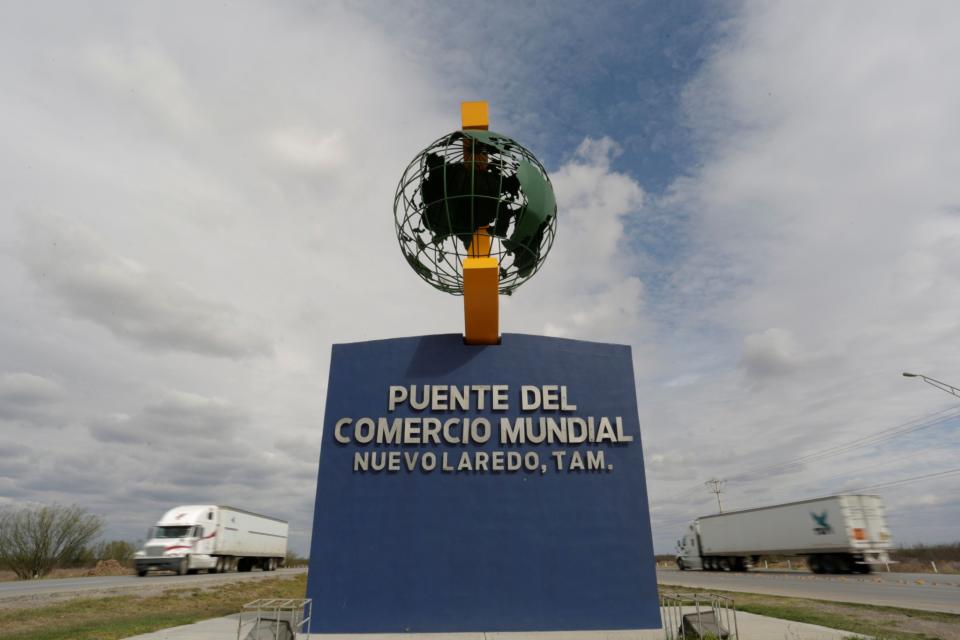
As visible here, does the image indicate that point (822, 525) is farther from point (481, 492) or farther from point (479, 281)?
point (479, 281)

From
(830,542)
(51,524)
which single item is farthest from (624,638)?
(51,524)

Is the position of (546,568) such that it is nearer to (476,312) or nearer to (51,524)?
(476,312)

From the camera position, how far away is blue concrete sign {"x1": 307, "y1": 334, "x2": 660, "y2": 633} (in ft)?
35.4

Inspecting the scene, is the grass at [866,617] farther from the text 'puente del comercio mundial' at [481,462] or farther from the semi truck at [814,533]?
the semi truck at [814,533]

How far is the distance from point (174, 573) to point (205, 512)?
3.81 m

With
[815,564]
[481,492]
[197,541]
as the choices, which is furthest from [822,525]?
[197,541]

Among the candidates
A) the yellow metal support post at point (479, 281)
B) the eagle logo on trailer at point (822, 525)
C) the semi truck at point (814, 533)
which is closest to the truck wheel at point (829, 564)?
the semi truck at point (814, 533)

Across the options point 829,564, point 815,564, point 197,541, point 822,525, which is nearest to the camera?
point 822,525

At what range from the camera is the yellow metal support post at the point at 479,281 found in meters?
11.9

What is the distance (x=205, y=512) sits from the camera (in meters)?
28.3

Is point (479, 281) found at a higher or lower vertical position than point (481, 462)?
higher

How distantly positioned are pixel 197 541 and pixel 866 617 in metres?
29.4

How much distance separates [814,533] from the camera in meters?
27.9

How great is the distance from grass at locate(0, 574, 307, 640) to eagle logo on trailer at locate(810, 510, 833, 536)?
2795cm
